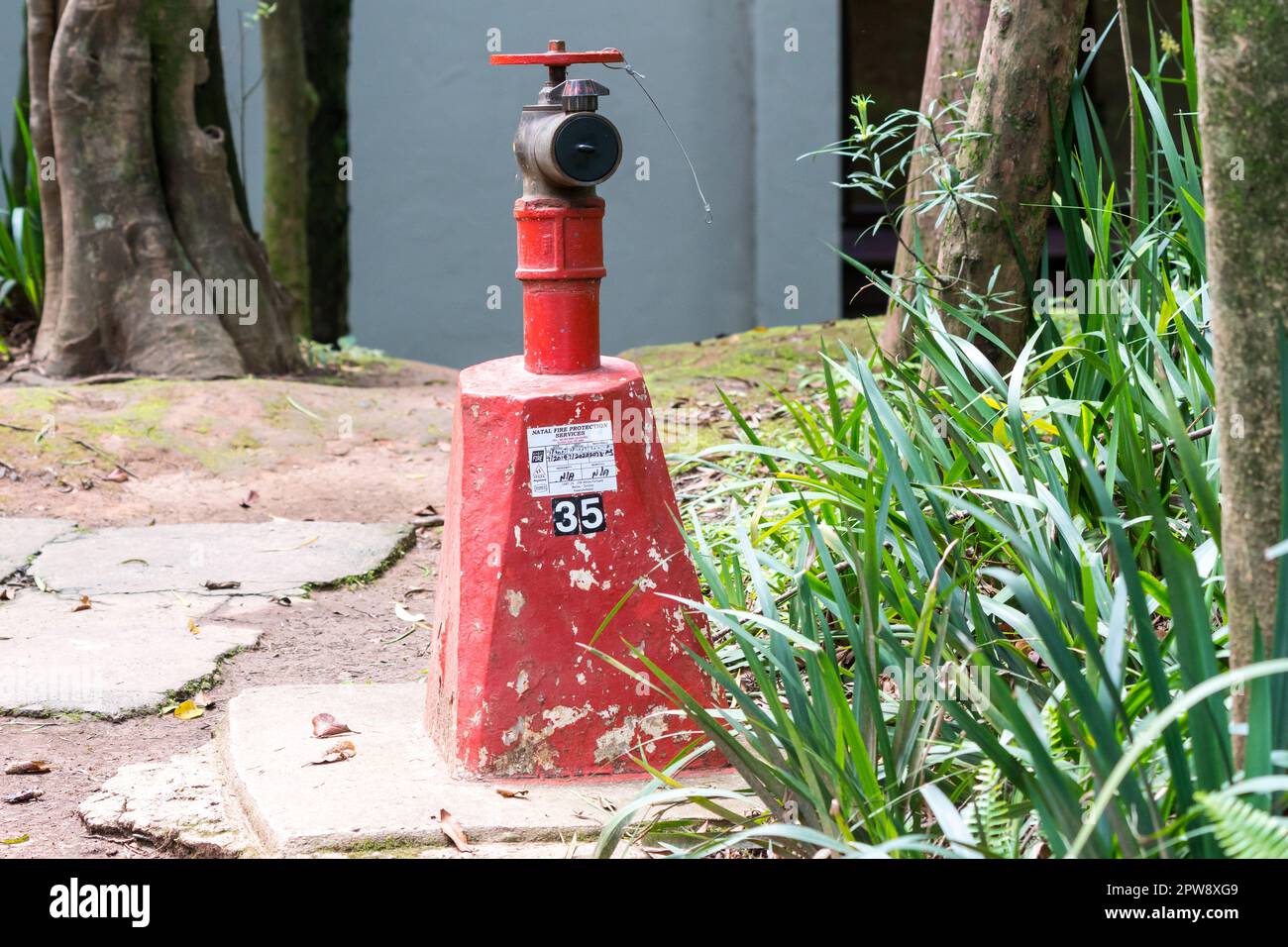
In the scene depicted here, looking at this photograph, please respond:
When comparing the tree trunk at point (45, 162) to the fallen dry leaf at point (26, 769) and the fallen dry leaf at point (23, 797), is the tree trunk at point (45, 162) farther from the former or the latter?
the fallen dry leaf at point (23, 797)

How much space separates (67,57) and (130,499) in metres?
1.81

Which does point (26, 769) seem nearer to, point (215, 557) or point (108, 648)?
point (108, 648)

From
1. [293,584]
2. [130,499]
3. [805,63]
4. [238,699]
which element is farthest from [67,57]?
[805,63]

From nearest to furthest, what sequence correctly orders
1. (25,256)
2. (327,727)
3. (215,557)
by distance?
(327,727)
(215,557)
(25,256)

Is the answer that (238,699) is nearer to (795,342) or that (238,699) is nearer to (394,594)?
(394,594)

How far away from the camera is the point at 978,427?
7.64 ft

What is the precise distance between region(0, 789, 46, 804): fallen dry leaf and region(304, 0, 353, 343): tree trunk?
5.32 metres

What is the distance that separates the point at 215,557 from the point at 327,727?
134cm

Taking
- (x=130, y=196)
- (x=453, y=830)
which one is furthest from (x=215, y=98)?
(x=453, y=830)

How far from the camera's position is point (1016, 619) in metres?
1.85

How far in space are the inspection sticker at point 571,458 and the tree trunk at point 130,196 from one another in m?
3.17

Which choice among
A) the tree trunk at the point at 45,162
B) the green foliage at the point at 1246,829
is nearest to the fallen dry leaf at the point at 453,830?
the green foliage at the point at 1246,829

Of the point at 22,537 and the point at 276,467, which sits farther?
the point at 276,467

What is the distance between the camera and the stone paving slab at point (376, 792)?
1.88 meters
